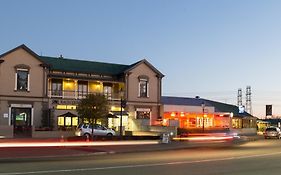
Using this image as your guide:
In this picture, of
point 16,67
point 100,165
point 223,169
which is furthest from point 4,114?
point 223,169

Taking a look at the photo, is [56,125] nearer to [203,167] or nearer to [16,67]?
[16,67]

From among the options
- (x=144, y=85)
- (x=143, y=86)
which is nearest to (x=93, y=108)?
(x=143, y=86)

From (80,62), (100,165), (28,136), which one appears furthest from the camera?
(80,62)

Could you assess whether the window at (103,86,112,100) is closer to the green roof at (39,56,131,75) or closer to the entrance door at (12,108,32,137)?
the green roof at (39,56,131,75)

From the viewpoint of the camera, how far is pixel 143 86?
6325 cm

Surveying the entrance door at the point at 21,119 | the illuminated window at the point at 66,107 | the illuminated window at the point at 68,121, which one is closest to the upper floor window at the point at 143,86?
the illuminated window at the point at 66,107

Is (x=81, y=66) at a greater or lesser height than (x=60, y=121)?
greater

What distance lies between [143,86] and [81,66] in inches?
341

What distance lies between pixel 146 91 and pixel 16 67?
18011mm

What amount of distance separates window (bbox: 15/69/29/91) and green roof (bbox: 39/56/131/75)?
295 centimetres

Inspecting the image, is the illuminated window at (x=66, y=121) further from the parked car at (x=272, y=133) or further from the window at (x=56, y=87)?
the parked car at (x=272, y=133)

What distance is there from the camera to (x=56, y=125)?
54.3m

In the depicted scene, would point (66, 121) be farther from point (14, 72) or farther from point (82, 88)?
point (14, 72)

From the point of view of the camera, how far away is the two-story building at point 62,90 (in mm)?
52656
